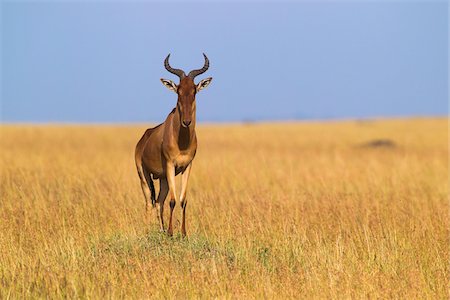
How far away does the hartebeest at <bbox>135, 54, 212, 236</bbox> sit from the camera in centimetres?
827

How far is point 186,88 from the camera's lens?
825 cm

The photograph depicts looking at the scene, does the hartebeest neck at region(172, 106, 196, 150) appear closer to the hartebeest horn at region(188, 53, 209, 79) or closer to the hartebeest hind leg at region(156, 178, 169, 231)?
the hartebeest horn at region(188, 53, 209, 79)

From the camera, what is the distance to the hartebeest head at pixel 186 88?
8211 millimetres

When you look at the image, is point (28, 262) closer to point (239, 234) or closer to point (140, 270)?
point (140, 270)

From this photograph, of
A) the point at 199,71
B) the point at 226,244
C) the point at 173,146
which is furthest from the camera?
the point at 173,146

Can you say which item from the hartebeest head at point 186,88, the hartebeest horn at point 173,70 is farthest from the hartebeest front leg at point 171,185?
the hartebeest horn at point 173,70

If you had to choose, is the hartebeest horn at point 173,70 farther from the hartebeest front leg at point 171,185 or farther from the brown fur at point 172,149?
the hartebeest front leg at point 171,185

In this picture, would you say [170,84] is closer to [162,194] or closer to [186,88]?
[186,88]

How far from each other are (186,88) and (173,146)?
40.4 inches

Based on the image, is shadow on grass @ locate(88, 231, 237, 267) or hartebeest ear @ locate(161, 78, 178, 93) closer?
shadow on grass @ locate(88, 231, 237, 267)

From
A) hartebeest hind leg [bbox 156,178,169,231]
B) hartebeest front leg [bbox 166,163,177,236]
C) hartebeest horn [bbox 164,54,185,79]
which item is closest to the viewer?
hartebeest horn [bbox 164,54,185,79]

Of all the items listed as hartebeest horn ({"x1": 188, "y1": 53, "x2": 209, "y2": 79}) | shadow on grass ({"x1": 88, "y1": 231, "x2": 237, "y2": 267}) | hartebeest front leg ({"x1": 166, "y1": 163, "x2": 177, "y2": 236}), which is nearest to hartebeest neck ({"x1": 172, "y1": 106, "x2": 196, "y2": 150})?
hartebeest front leg ({"x1": 166, "y1": 163, "x2": 177, "y2": 236})

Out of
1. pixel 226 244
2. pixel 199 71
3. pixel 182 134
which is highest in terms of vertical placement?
pixel 199 71

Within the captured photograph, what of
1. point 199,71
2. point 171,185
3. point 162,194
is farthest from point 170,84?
point 162,194
